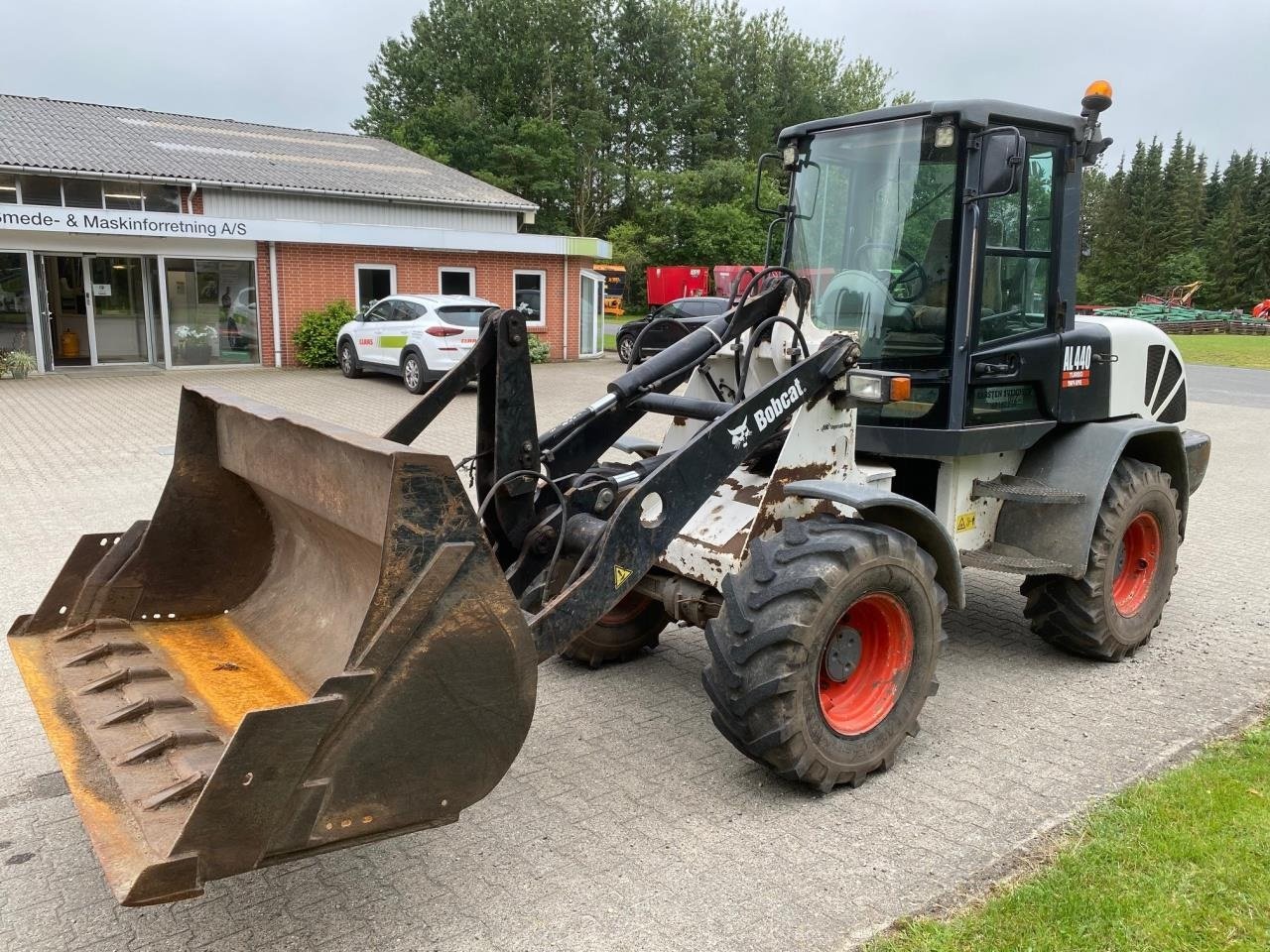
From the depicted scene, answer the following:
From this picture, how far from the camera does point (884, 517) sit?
4.27m

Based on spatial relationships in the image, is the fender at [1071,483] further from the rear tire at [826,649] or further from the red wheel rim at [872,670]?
the red wheel rim at [872,670]

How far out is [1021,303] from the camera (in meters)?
5.01

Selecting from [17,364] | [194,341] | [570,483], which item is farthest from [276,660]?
[194,341]

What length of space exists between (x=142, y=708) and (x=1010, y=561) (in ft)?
12.7

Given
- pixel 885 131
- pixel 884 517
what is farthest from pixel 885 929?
pixel 885 131

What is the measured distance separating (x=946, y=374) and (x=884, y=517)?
0.91 m

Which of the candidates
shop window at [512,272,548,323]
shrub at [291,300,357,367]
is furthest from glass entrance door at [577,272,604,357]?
shrub at [291,300,357,367]

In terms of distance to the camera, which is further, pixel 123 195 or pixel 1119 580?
pixel 123 195

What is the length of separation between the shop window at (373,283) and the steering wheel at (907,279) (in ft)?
59.9

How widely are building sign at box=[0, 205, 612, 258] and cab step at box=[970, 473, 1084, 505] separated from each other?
57.8 feet

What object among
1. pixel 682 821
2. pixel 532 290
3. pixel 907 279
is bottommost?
pixel 682 821

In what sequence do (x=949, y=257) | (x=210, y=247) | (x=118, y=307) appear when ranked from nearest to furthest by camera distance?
1. (x=949, y=257)
2. (x=118, y=307)
3. (x=210, y=247)

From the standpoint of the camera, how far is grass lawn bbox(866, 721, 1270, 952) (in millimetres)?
3084

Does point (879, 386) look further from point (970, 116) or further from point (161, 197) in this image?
point (161, 197)
